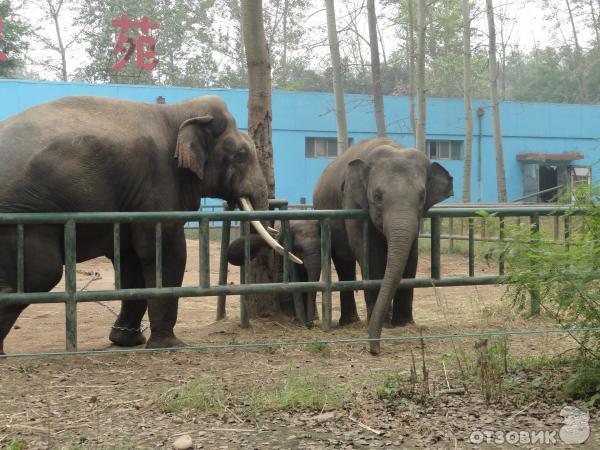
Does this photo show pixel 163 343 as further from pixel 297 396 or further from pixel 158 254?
pixel 297 396

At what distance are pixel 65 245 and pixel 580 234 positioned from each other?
12.5ft

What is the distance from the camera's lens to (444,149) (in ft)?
121

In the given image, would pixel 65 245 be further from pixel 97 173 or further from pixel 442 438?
pixel 442 438

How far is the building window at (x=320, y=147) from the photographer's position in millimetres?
33844

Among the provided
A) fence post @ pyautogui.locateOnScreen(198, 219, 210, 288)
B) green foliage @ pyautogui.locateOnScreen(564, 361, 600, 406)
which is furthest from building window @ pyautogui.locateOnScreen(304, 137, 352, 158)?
green foliage @ pyautogui.locateOnScreen(564, 361, 600, 406)

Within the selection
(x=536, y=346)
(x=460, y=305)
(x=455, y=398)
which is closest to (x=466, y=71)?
(x=460, y=305)

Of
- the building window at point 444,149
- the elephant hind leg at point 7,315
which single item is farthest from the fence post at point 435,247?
the building window at point 444,149

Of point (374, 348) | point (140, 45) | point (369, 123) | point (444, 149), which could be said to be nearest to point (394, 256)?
point (374, 348)

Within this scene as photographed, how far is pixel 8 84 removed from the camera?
28.7 meters

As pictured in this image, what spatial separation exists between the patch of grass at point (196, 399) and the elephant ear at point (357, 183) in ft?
10.3

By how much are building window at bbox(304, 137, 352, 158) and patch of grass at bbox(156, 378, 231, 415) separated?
28.6 meters

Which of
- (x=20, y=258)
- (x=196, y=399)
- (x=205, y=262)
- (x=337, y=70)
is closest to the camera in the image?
(x=196, y=399)

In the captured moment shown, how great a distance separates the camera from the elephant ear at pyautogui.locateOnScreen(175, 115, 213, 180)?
7.27 m

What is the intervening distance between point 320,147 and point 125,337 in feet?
87.9
